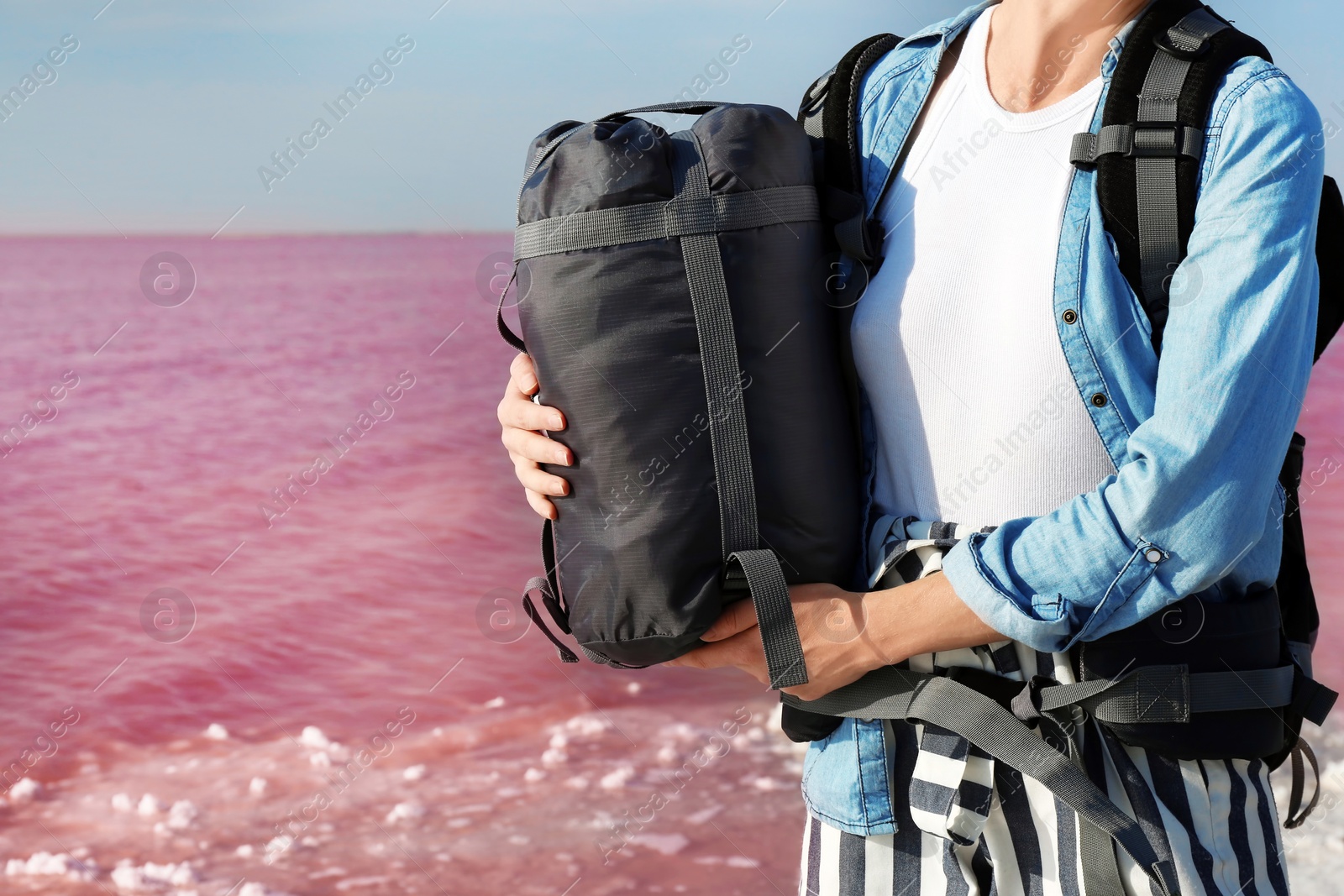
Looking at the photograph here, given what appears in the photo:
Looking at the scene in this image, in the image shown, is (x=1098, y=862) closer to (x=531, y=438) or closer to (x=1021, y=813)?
(x=1021, y=813)

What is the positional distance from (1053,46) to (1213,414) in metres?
0.48

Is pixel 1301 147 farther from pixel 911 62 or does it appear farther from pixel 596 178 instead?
pixel 596 178

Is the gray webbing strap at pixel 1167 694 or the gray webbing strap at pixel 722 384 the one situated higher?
the gray webbing strap at pixel 722 384

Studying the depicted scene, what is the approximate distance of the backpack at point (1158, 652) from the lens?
1.03m

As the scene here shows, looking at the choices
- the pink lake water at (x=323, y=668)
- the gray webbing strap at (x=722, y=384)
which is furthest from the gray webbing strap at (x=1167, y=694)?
the pink lake water at (x=323, y=668)

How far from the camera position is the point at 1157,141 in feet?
3.37

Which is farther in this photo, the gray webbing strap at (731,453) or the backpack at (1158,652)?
the gray webbing strap at (731,453)

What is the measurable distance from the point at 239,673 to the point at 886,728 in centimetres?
526

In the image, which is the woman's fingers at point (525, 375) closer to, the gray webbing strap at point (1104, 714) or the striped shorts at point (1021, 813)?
the striped shorts at point (1021, 813)

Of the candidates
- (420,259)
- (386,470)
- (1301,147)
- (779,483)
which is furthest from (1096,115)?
(420,259)

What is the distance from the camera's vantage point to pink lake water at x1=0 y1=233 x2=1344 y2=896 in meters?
3.45

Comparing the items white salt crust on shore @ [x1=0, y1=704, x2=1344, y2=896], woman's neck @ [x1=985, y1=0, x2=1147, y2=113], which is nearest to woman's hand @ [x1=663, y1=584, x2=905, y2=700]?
woman's neck @ [x1=985, y1=0, x2=1147, y2=113]

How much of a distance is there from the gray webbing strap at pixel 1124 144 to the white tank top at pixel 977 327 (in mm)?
32

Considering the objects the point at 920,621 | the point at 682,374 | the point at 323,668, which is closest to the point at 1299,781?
the point at 920,621
